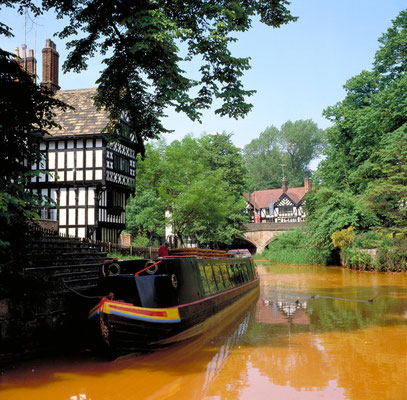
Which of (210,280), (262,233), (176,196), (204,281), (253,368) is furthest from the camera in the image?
(262,233)

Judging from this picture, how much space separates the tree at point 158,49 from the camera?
8859mm

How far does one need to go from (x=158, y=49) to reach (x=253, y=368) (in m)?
6.54

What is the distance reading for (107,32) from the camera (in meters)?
11.0

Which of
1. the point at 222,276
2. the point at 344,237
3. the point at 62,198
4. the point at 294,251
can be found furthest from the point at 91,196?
the point at 294,251

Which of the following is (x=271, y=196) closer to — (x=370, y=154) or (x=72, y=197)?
(x=370, y=154)

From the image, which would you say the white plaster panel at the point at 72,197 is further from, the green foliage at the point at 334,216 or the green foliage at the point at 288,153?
the green foliage at the point at 288,153

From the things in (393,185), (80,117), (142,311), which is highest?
(80,117)

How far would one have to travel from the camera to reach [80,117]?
23.7 m

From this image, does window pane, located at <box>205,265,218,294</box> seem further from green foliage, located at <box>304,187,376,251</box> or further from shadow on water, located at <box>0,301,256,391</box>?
green foliage, located at <box>304,187,376,251</box>

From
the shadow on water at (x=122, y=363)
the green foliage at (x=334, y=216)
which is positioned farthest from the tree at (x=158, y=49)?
the green foliage at (x=334, y=216)

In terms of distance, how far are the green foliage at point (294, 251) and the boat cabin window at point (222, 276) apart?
710 inches

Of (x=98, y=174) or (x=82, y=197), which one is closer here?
(x=98, y=174)

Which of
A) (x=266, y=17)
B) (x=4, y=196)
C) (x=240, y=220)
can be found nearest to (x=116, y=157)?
(x=266, y=17)

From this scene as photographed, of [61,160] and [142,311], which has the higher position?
[61,160]
